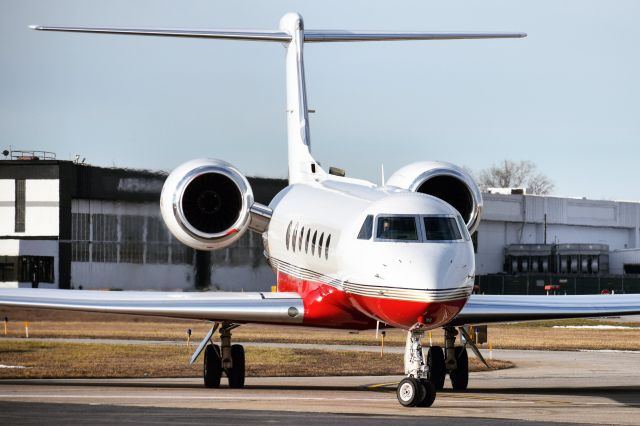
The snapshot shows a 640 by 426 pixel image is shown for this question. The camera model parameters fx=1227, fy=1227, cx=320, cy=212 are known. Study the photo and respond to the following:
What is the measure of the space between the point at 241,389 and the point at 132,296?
8.58ft

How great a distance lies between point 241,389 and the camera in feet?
73.6

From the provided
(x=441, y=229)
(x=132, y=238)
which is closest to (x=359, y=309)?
(x=441, y=229)

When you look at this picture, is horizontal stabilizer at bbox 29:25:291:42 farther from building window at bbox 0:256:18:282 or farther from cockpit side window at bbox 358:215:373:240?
building window at bbox 0:256:18:282

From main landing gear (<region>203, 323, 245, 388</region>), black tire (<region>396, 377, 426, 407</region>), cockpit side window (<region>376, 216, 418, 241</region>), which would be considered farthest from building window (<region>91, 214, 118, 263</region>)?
black tire (<region>396, 377, 426, 407</region>)

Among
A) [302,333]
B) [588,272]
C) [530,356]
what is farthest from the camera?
[588,272]

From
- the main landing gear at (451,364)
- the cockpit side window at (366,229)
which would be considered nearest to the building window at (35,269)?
the main landing gear at (451,364)

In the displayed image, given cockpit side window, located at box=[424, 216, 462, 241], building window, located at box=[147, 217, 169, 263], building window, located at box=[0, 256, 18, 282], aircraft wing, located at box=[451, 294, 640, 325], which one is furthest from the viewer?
building window, located at box=[0, 256, 18, 282]

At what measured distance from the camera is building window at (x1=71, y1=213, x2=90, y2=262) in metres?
64.5

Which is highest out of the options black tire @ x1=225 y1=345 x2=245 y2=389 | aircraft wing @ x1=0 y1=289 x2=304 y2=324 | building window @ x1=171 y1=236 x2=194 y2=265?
building window @ x1=171 y1=236 x2=194 y2=265

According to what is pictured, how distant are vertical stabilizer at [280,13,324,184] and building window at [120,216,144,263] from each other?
1189 inches

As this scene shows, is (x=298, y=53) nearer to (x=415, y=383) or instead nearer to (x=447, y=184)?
(x=447, y=184)

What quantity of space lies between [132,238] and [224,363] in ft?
125

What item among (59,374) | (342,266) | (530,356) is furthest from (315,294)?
(530,356)

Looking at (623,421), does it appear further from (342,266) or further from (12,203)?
(12,203)
